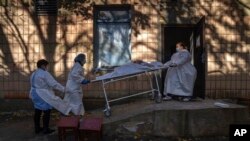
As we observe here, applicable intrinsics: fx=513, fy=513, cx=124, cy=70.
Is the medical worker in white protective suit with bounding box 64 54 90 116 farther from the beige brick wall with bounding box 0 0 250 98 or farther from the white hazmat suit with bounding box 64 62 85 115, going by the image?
the beige brick wall with bounding box 0 0 250 98

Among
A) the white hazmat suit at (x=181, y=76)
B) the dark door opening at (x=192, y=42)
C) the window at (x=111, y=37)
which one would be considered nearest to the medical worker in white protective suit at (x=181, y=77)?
the white hazmat suit at (x=181, y=76)

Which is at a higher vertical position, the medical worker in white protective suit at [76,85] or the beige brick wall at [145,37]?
the beige brick wall at [145,37]

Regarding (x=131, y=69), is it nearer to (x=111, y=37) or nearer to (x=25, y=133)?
(x=111, y=37)

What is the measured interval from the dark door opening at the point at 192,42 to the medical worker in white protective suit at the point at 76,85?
2.70 m

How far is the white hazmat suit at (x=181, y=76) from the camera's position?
1244 cm

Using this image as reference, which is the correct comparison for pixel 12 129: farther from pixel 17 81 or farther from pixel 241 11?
pixel 241 11

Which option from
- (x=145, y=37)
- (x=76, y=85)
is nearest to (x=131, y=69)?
(x=76, y=85)

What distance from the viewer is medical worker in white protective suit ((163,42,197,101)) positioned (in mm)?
12438

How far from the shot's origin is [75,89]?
12.1 m

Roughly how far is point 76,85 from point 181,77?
8.38ft

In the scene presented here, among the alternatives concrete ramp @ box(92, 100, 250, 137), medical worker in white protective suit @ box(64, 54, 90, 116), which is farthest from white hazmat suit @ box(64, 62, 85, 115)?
concrete ramp @ box(92, 100, 250, 137)

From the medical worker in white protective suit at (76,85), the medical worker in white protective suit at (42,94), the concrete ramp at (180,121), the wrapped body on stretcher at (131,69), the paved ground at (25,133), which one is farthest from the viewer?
the medical worker in white protective suit at (76,85)

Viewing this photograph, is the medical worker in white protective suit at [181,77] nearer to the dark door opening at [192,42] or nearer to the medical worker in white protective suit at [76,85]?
the dark door opening at [192,42]

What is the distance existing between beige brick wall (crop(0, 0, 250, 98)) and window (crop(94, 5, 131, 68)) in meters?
Result: 0.31
